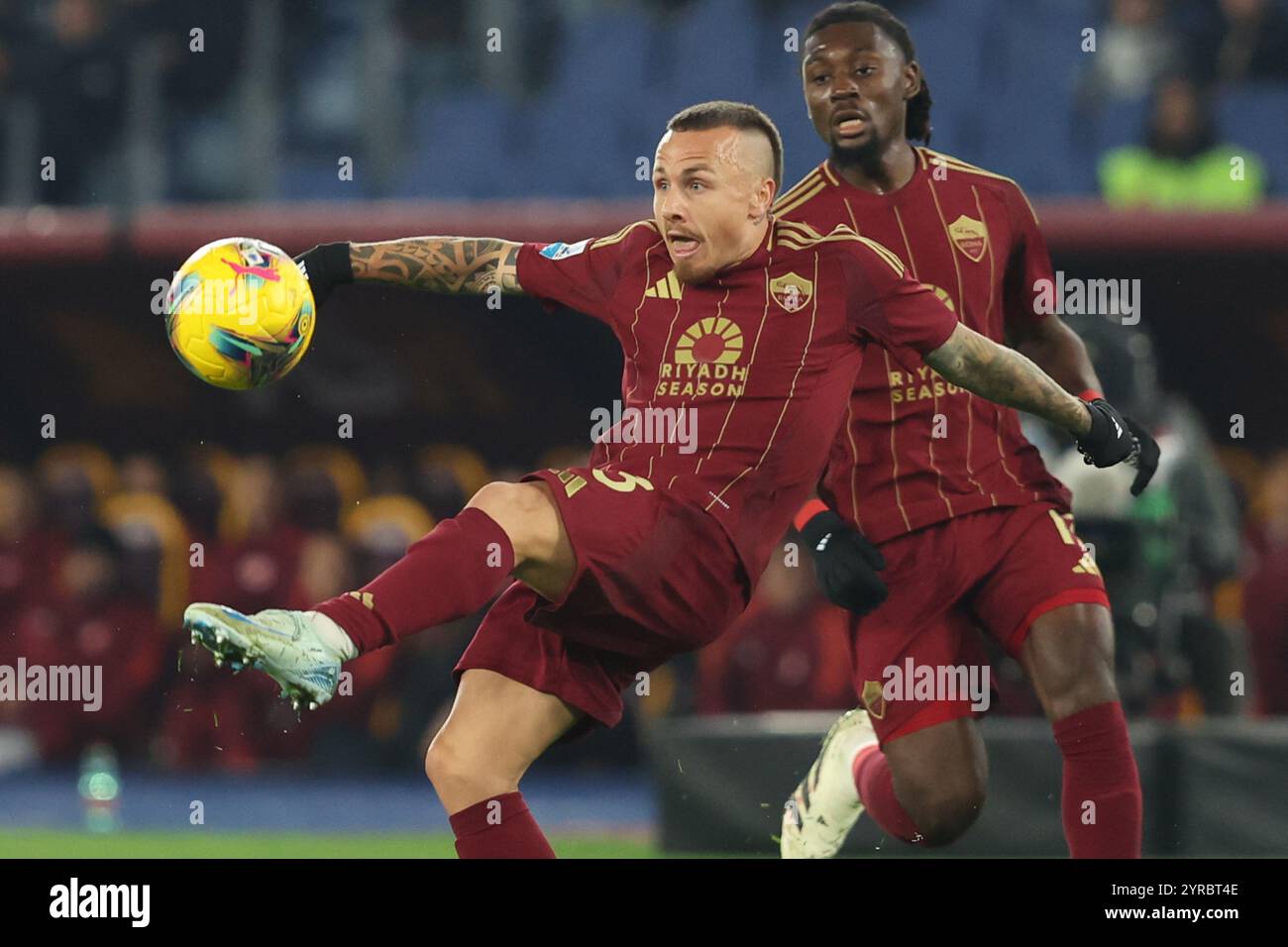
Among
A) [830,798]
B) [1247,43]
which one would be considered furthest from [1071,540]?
[1247,43]

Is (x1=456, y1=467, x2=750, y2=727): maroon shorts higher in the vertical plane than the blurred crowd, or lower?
lower

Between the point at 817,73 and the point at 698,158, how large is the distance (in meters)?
0.64

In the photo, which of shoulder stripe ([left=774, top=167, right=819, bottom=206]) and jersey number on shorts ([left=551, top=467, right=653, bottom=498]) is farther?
shoulder stripe ([left=774, top=167, right=819, bottom=206])

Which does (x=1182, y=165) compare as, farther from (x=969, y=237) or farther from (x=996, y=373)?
(x=996, y=373)

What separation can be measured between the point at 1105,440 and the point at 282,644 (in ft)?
6.28

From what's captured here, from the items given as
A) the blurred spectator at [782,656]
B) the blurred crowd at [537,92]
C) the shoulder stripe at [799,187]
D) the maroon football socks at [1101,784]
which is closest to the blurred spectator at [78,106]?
the blurred crowd at [537,92]

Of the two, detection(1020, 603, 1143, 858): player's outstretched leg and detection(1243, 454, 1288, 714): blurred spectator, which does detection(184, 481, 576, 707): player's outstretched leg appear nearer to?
detection(1020, 603, 1143, 858): player's outstretched leg

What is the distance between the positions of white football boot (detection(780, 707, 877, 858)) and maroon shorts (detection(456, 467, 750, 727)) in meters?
1.08

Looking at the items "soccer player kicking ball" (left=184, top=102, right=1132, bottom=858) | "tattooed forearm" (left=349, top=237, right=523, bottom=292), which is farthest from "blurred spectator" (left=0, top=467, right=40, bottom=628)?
"soccer player kicking ball" (left=184, top=102, right=1132, bottom=858)

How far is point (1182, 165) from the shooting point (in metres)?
9.54

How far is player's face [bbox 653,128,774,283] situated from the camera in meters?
4.33

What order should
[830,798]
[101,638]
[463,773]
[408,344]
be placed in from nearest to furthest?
[463,773] → [830,798] → [101,638] → [408,344]

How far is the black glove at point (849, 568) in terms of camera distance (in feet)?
15.7

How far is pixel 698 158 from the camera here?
433 centimetres
